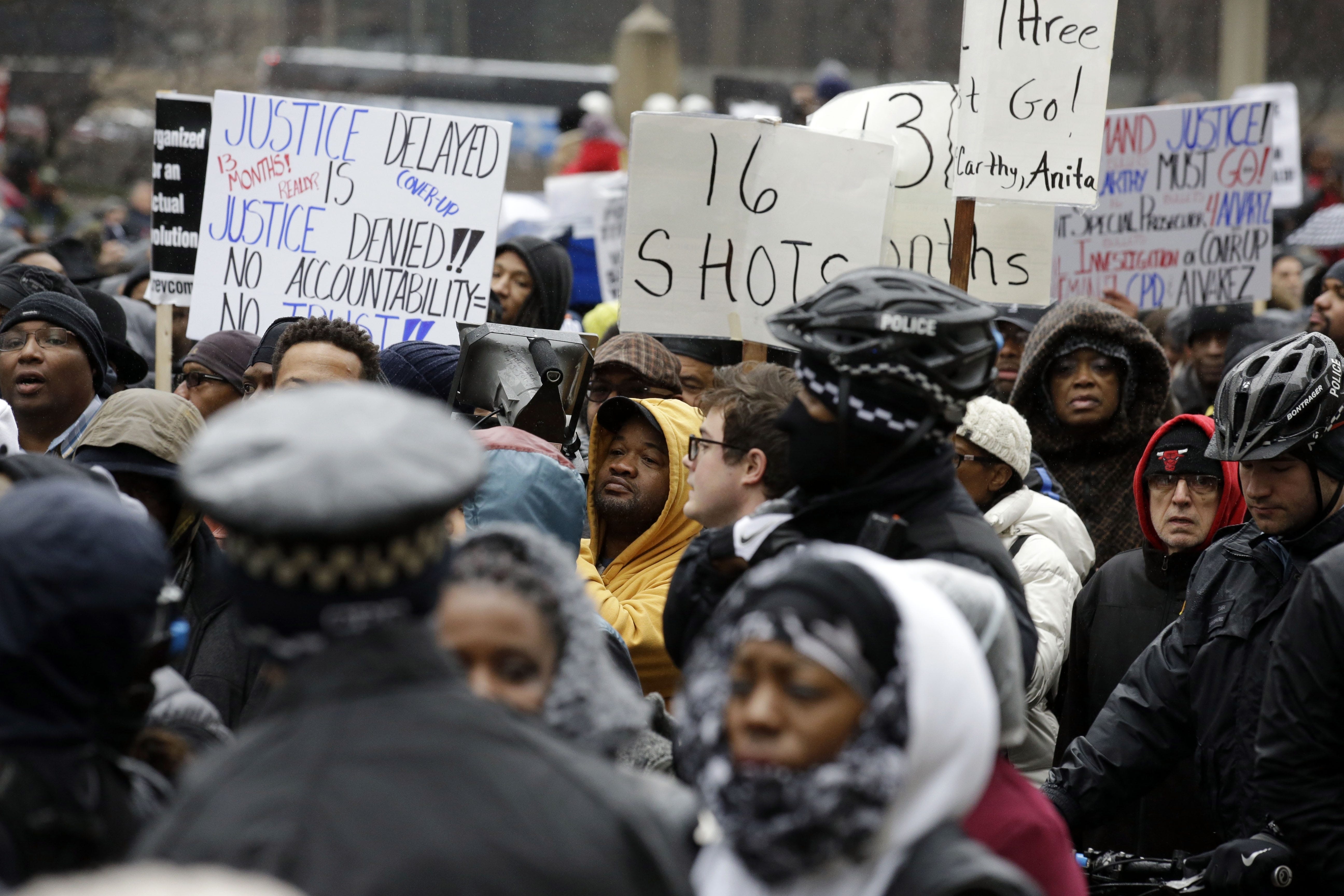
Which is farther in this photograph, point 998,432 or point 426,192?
point 426,192

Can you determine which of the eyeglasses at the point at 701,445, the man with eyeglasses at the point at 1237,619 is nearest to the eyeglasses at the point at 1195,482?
the man with eyeglasses at the point at 1237,619

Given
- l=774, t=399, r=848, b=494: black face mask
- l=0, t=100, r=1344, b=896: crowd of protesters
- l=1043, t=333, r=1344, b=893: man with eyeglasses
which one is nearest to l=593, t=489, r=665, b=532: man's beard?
l=0, t=100, r=1344, b=896: crowd of protesters

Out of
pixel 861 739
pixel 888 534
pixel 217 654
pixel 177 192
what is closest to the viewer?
pixel 861 739

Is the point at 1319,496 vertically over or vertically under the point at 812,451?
under

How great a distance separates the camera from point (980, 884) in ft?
6.55

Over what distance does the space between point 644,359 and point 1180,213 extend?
345 cm

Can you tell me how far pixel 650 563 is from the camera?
4.49m

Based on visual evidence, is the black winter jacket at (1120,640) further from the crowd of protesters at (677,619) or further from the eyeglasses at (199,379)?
the eyeglasses at (199,379)

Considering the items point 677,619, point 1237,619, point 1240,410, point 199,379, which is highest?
point 1240,410

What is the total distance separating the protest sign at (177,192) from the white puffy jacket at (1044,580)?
3523 millimetres

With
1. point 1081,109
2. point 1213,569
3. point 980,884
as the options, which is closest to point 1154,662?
point 1213,569

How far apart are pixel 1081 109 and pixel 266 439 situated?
3.89m

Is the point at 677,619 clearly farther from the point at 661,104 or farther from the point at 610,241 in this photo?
the point at 661,104

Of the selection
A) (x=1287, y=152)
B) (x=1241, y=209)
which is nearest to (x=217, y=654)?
(x=1241, y=209)
